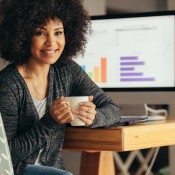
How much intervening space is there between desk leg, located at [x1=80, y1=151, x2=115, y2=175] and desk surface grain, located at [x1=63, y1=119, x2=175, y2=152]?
0.35ft

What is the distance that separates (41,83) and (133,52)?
561mm

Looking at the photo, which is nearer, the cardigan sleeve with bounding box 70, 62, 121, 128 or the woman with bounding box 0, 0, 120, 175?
the woman with bounding box 0, 0, 120, 175

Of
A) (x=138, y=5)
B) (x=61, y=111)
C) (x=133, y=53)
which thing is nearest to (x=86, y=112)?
(x=61, y=111)

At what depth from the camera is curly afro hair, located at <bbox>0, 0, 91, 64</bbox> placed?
1.36 meters

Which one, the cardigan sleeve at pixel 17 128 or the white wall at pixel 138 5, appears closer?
the cardigan sleeve at pixel 17 128

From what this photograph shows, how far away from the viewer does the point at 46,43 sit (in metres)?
1.35

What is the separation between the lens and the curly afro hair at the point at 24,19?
53.5 inches

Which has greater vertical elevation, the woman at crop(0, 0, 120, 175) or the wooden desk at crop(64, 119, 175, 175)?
the woman at crop(0, 0, 120, 175)

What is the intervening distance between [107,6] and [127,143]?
3057 mm

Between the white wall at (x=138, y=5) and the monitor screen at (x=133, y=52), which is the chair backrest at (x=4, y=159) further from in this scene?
the white wall at (x=138, y=5)

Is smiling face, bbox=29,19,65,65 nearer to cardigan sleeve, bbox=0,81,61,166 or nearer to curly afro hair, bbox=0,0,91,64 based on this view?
curly afro hair, bbox=0,0,91,64

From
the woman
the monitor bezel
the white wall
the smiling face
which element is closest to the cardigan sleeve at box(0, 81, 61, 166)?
the woman

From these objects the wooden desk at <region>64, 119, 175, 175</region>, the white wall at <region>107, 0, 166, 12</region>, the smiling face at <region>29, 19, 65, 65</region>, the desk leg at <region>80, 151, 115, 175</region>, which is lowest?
the desk leg at <region>80, 151, 115, 175</region>

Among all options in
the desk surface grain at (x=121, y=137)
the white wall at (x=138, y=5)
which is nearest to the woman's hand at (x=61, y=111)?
the desk surface grain at (x=121, y=137)
